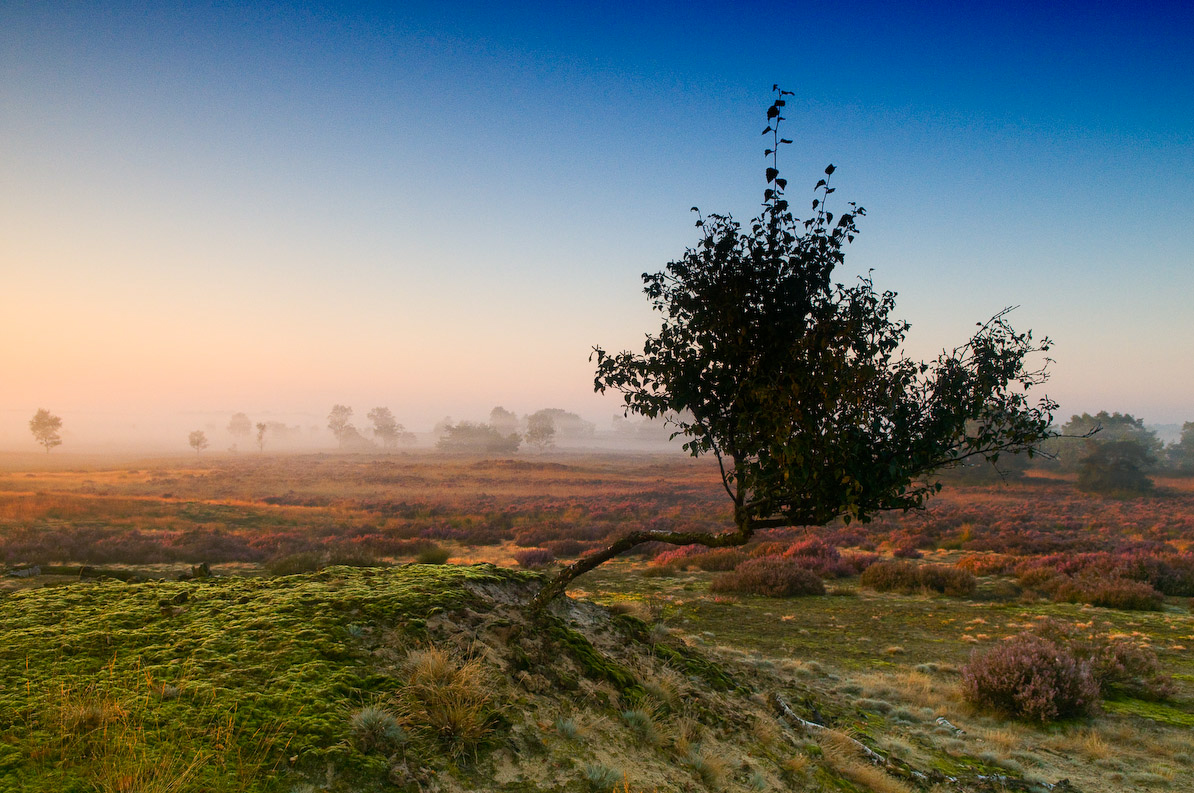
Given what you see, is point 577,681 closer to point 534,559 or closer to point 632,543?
point 632,543

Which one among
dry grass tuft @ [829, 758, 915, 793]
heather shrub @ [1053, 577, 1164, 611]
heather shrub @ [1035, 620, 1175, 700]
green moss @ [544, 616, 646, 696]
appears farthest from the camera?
heather shrub @ [1053, 577, 1164, 611]

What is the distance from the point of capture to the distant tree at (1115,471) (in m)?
55.1

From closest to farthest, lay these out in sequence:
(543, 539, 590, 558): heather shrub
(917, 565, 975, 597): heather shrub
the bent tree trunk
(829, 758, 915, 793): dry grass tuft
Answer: (829, 758, 915, 793): dry grass tuft → the bent tree trunk → (917, 565, 975, 597): heather shrub → (543, 539, 590, 558): heather shrub

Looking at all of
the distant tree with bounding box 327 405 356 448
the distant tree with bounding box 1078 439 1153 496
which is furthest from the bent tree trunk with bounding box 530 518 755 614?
the distant tree with bounding box 327 405 356 448

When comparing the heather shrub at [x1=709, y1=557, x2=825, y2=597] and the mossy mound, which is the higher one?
the mossy mound

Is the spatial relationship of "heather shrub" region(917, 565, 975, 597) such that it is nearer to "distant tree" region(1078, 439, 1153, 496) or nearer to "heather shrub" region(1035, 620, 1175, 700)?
"heather shrub" region(1035, 620, 1175, 700)

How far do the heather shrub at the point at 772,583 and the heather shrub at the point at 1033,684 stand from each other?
8.46 meters

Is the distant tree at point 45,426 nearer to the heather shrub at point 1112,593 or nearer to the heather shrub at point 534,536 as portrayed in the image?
the heather shrub at point 534,536

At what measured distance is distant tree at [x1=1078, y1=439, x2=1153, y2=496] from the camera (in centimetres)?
5512

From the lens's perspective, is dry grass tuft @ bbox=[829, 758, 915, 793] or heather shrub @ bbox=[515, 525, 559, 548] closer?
dry grass tuft @ bbox=[829, 758, 915, 793]

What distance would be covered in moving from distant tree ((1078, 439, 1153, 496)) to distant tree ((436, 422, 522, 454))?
113 meters

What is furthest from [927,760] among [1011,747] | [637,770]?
[637,770]

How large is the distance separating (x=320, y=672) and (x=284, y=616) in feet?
5.07

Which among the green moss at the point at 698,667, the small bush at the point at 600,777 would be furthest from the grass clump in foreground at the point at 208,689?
the green moss at the point at 698,667
